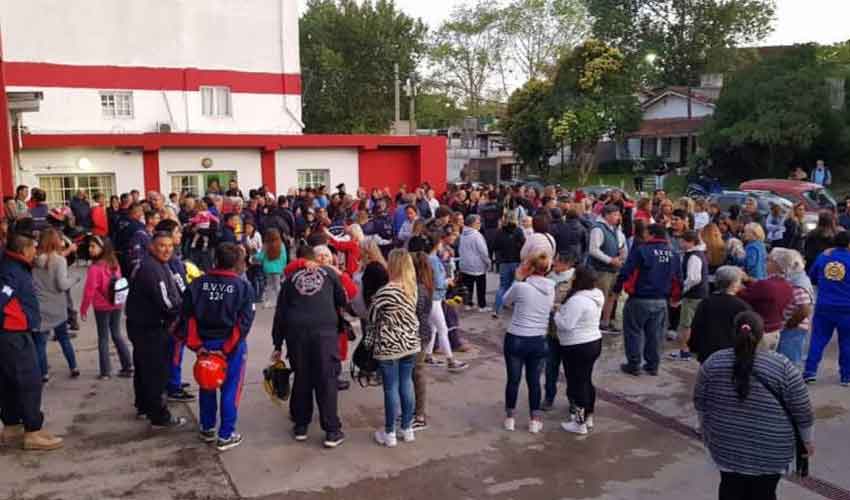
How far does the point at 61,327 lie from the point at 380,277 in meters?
3.60

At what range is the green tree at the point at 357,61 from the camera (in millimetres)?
40625

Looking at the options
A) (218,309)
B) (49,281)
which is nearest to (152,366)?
(218,309)

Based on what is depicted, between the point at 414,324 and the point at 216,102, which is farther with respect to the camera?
the point at 216,102

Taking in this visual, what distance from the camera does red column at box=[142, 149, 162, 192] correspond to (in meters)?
20.8

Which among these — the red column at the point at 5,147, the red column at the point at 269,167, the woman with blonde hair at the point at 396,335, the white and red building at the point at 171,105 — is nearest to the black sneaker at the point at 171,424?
the woman with blonde hair at the point at 396,335

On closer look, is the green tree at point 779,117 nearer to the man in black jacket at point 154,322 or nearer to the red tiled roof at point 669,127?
the red tiled roof at point 669,127

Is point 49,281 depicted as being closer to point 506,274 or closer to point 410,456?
point 410,456

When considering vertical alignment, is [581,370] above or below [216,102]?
below

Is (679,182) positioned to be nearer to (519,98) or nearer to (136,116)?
(519,98)

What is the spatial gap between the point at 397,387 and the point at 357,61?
37360 mm

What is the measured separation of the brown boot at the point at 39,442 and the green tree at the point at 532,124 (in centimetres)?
3378

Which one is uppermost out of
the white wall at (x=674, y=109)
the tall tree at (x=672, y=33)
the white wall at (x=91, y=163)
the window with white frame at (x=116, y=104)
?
the tall tree at (x=672, y=33)

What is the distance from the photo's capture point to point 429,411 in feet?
23.2

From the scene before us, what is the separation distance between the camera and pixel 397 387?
610cm
